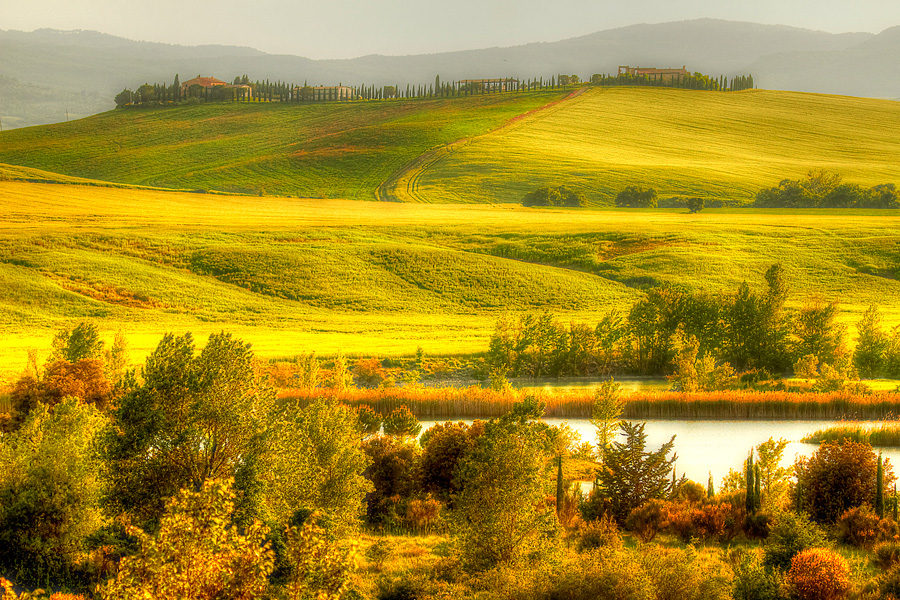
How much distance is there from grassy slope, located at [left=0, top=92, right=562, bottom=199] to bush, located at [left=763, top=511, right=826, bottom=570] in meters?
93.4

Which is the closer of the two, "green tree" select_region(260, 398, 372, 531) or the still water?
"green tree" select_region(260, 398, 372, 531)

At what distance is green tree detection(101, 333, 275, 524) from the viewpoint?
44.0 ft

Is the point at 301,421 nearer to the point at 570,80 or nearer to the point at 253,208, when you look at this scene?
the point at 253,208

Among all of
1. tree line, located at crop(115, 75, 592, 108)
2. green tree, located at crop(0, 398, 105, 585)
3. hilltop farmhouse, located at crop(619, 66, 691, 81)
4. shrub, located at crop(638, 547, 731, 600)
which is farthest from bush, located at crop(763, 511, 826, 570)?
hilltop farmhouse, located at crop(619, 66, 691, 81)

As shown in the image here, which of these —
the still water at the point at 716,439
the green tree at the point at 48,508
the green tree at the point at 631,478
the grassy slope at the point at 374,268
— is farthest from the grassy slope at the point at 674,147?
the green tree at the point at 48,508

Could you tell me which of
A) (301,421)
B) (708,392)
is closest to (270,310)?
(708,392)

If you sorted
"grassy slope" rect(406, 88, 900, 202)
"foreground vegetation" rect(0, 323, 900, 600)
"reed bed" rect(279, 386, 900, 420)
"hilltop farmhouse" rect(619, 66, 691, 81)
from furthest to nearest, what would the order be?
"hilltop farmhouse" rect(619, 66, 691, 81) → "grassy slope" rect(406, 88, 900, 202) → "reed bed" rect(279, 386, 900, 420) → "foreground vegetation" rect(0, 323, 900, 600)

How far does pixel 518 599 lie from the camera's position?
12.6 metres

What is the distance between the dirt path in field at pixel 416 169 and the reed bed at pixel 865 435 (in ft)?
254

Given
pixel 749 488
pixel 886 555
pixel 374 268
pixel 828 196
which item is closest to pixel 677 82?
pixel 828 196

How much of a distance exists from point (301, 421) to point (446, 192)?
89.6 metres

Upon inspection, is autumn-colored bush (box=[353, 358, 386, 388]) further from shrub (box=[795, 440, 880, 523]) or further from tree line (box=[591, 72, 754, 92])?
tree line (box=[591, 72, 754, 92])

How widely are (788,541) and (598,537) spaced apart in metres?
3.54

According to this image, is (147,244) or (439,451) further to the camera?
(147,244)
